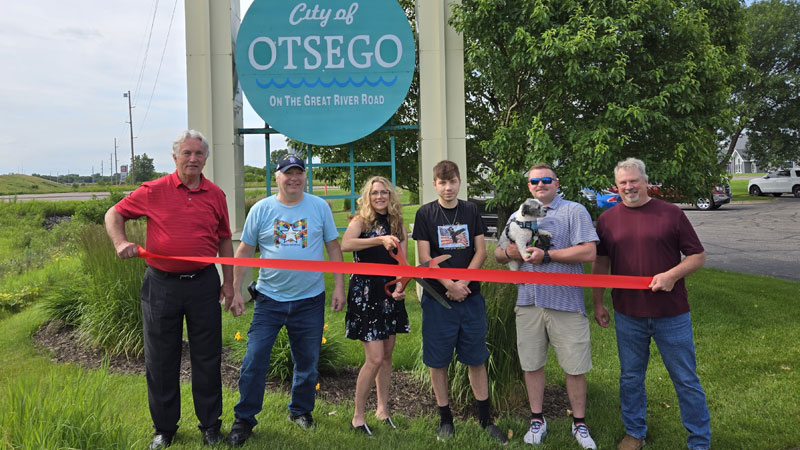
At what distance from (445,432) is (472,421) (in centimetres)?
33

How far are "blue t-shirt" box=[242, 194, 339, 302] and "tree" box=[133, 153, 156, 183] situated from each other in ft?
220

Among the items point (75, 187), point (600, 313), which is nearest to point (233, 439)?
point (600, 313)

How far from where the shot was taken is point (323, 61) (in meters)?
5.99

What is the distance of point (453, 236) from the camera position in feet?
10.9

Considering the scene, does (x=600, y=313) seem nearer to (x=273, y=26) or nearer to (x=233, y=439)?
(x=233, y=439)

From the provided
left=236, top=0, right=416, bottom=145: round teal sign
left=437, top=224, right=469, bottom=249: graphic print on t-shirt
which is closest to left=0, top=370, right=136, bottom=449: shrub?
left=437, top=224, right=469, bottom=249: graphic print on t-shirt

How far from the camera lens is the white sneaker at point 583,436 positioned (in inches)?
128

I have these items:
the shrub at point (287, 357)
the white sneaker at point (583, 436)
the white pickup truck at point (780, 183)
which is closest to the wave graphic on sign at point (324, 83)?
the shrub at point (287, 357)

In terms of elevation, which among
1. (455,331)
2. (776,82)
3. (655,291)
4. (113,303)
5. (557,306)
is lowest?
(113,303)

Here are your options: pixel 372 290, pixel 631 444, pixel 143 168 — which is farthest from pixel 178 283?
pixel 143 168

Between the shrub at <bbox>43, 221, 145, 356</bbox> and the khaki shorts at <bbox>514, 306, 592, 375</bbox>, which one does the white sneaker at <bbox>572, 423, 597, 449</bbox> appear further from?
the shrub at <bbox>43, 221, 145, 356</bbox>

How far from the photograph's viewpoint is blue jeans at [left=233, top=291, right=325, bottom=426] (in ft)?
10.9

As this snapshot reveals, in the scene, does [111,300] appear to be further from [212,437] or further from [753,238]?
[753,238]

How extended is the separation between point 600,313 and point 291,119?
4210 millimetres
